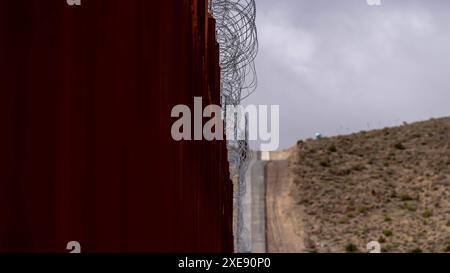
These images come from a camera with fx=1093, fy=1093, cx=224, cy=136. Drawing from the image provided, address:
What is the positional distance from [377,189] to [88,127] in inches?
2589

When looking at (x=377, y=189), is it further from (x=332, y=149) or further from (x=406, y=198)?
(x=332, y=149)

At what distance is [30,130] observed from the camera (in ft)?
10.6

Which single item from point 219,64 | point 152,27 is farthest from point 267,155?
point 152,27

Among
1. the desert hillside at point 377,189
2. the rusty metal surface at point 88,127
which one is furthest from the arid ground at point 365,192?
the rusty metal surface at point 88,127

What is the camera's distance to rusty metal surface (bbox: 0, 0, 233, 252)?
125 inches

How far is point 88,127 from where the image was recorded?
3723 millimetres

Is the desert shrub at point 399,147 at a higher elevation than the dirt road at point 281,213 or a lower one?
higher

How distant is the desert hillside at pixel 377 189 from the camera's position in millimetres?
59156

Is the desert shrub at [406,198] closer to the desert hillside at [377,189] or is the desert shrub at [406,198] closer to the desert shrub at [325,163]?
the desert hillside at [377,189]

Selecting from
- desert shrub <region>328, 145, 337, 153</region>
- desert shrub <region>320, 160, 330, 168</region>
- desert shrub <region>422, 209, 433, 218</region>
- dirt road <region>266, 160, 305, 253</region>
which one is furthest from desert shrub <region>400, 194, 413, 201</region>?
desert shrub <region>328, 145, 337, 153</region>

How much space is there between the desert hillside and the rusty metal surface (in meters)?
50.3

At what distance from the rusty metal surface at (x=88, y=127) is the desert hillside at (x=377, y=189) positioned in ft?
165

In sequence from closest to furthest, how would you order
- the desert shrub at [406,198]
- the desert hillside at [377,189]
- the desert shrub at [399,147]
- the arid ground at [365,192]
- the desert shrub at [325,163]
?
the arid ground at [365,192] → the desert hillside at [377,189] → the desert shrub at [406,198] → the desert shrub at [325,163] → the desert shrub at [399,147]

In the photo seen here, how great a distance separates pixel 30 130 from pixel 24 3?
1.23 ft
